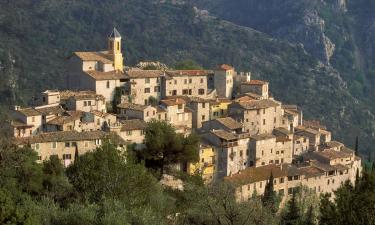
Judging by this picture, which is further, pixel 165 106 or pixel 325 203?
pixel 165 106

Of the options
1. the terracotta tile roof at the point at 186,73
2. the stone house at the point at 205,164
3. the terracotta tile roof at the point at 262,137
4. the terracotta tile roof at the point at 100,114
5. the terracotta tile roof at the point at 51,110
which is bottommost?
the stone house at the point at 205,164

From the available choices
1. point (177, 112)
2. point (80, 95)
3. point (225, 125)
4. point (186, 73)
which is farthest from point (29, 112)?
point (186, 73)

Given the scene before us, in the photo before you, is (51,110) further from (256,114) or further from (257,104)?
(257,104)

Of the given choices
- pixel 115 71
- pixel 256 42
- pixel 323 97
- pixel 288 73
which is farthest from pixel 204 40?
pixel 115 71

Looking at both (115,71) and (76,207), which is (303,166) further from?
(76,207)

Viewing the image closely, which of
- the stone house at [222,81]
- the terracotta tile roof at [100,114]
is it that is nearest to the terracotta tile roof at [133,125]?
the terracotta tile roof at [100,114]

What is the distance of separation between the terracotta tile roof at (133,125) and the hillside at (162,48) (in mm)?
43703

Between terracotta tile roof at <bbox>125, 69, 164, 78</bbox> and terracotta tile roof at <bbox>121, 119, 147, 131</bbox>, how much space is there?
6302mm

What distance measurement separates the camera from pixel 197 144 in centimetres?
5406

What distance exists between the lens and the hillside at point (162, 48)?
4432 inches

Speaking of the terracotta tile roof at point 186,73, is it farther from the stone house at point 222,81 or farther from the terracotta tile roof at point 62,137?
the terracotta tile roof at point 62,137

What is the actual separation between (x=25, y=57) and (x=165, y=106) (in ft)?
204

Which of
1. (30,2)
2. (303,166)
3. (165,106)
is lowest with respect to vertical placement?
(303,166)

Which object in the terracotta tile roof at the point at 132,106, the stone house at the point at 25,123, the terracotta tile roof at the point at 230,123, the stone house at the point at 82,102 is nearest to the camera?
the stone house at the point at 25,123
